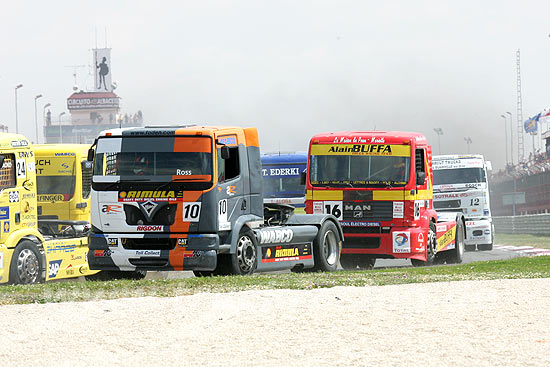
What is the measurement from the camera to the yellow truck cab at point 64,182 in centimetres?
2114

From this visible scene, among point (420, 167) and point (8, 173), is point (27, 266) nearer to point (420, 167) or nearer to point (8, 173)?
point (8, 173)

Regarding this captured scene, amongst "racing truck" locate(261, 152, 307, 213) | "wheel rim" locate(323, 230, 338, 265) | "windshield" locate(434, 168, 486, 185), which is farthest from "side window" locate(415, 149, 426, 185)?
"racing truck" locate(261, 152, 307, 213)

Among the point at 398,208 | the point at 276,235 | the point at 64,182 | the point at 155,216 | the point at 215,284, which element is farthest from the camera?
the point at 64,182

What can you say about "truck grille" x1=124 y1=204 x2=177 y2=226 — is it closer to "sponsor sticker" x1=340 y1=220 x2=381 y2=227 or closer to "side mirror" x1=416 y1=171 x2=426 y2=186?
"sponsor sticker" x1=340 y1=220 x2=381 y2=227

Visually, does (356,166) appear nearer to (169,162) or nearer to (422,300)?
(169,162)

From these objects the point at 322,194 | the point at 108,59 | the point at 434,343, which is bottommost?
the point at 434,343

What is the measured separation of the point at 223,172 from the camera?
604 inches

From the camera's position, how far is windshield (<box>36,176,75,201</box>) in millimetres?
21172

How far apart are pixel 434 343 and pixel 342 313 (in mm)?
1904

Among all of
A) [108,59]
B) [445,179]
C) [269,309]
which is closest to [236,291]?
[269,309]

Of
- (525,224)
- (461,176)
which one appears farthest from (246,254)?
(525,224)

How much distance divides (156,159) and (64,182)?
6643 mm

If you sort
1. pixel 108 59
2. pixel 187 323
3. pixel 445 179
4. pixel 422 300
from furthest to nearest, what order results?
pixel 108 59 → pixel 445 179 → pixel 422 300 → pixel 187 323

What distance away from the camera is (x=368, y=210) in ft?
65.2
